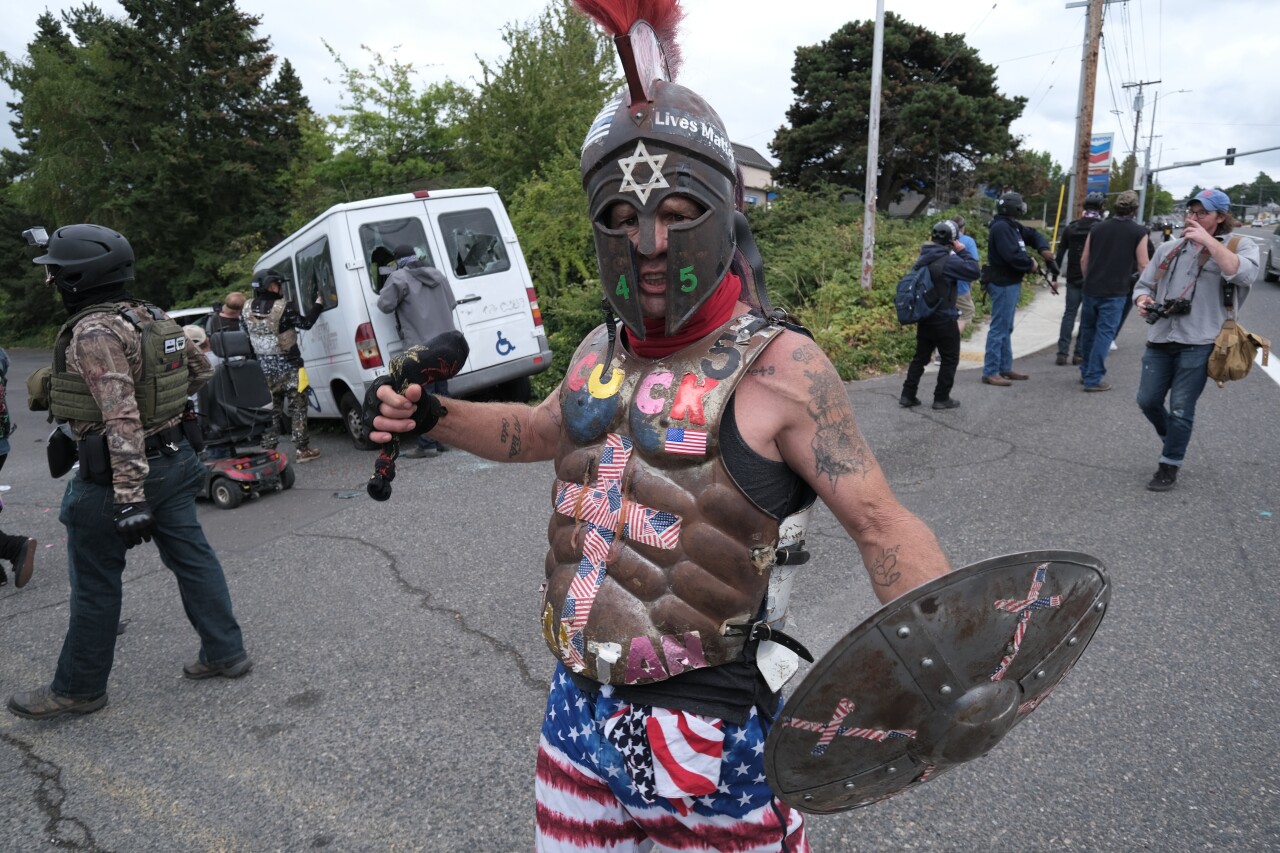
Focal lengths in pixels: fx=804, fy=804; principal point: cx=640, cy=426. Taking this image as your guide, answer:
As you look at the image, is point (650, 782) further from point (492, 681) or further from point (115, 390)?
point (115, 390)

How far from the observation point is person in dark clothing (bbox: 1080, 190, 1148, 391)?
25.5 feet

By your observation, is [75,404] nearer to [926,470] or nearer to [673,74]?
[673,74]

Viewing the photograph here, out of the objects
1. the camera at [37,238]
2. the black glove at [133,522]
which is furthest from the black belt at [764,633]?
the camera at [37,238]

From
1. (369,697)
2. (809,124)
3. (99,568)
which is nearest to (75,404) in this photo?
(99,568)

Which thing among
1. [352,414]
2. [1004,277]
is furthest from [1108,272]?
[352,414]

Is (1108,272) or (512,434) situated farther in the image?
(1108,272)

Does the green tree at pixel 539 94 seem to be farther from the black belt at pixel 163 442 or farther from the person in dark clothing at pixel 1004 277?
the black belt at pixel 163 442

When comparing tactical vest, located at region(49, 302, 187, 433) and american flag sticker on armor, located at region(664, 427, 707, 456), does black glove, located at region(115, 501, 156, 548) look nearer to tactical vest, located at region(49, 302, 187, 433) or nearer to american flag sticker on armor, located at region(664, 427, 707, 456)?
tactical vest, located at region(49, 302, 187, 433)

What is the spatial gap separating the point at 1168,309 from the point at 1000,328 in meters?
3.51

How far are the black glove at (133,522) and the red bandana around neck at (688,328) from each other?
2442 millimetres

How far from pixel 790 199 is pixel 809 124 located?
17.6 feet

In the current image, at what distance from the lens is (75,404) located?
129 inches

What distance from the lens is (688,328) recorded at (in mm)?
1684

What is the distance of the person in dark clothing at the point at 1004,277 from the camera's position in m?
8.26
